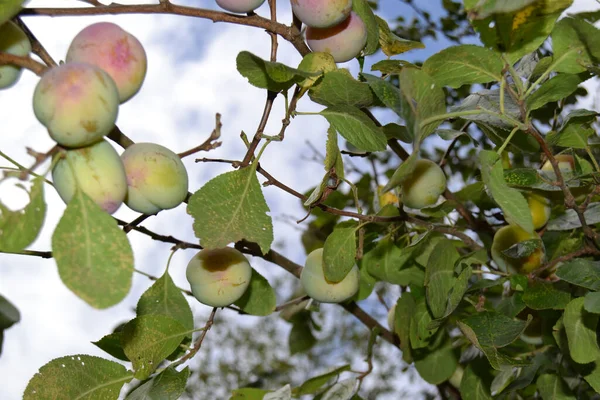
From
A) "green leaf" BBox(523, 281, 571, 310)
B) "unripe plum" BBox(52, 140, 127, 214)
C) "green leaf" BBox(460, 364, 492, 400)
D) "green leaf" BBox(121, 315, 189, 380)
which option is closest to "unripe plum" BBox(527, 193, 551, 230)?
"green leaf" BBox(523, 281, 571, 310)

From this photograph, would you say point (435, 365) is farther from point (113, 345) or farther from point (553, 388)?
point (113, 345)

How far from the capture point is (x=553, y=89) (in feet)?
2.37

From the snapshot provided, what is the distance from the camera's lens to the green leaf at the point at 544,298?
2.76 feet

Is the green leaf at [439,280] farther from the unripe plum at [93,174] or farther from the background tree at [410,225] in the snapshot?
the unripe plum at [93,174]

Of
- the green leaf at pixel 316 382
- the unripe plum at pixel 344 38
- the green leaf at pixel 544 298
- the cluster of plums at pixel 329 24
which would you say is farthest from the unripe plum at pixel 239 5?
the green leaf at pixel 316 382

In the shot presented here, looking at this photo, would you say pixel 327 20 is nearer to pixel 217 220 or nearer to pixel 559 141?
pixel 217 220

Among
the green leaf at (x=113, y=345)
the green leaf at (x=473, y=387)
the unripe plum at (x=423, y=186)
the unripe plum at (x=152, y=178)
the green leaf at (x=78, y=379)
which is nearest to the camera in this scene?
the unripe plum at (x=152, y=178)

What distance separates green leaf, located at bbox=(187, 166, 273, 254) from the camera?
0.64 metres

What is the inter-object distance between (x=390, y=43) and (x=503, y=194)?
348 millimetres

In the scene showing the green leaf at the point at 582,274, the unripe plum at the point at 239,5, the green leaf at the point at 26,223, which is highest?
the unripe plum at the point at 239,5

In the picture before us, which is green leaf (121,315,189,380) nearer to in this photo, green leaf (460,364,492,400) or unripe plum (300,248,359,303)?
unripe plum (300,248,359,303)

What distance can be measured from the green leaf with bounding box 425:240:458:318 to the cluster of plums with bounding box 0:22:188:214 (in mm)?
445

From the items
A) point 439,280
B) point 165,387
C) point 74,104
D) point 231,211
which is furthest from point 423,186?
point 74,104

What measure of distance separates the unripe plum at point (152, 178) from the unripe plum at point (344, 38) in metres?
0.26
